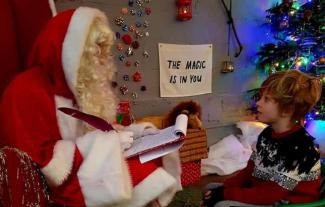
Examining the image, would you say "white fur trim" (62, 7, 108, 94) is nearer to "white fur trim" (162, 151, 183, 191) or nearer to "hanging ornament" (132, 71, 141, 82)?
"white fur trim" (162, 151, 183, 191)

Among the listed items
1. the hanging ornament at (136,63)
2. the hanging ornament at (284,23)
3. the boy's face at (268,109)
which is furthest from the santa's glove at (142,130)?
the hanging ornament at (284,23)

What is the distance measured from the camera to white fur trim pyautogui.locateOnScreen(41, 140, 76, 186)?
Result: 1171 mm

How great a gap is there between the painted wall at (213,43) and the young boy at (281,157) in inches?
60.0

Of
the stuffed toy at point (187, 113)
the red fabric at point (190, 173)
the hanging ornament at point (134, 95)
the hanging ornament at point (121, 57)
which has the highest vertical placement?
the hanging ornament at point (121, 57)

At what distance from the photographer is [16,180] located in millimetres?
1134

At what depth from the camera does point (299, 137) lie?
4.58 ft

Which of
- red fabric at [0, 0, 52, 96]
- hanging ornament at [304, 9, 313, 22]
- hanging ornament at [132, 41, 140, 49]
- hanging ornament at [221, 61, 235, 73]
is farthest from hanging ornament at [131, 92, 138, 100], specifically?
hanging ornament at [304, 9, 313, 22]

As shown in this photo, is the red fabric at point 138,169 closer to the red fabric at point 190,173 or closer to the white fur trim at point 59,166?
Result: the white fur trim at point 59,166

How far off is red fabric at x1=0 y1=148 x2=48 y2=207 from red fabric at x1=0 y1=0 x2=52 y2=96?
51 centimetres

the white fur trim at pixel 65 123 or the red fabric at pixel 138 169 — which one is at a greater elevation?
the white fur trim at pixel 65 123

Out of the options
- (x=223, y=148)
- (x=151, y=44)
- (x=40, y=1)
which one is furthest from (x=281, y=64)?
(x=40, y=1)

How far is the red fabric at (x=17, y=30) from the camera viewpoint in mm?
1520

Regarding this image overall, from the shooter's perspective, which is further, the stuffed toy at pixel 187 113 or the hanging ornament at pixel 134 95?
the hanging ornament at pixel 134 95

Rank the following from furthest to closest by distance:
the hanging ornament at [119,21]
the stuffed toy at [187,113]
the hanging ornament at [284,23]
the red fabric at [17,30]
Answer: the hanging ornament at [284,23]
the hanging ornament at [119,21]
the stuffed toy at [187,113]
the red fabric at [17,30]
